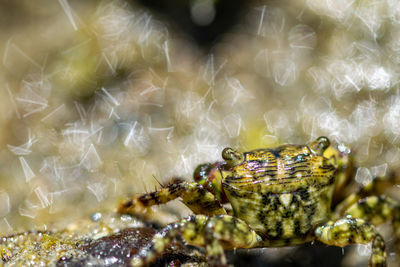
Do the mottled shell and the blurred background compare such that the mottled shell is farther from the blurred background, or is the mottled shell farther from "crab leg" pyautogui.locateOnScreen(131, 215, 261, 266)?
the blurred background

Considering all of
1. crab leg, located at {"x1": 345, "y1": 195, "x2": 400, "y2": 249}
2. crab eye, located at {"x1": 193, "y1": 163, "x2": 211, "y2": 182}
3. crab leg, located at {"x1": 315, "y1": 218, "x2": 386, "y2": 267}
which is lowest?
crab leg, located at {"x1": 345, "y1": 195, "x2": 400, "y2": 249}

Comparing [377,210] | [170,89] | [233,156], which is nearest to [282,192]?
[233,156]

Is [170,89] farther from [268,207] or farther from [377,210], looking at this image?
[377,210]

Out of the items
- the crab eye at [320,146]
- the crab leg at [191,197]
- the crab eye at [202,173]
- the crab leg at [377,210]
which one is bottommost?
the crab leg at [377,210]

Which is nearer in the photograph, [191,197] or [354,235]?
[354,235]

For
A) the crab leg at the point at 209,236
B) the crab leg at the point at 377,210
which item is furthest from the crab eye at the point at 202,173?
the crab leg at the point at 377,210

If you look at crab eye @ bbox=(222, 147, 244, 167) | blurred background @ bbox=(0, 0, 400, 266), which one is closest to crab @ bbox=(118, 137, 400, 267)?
crab eye @ bbox=(222, 147, 244, 167)

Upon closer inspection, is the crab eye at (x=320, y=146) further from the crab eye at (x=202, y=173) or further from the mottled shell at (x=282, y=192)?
the crab eye at (x=202, y=173)
